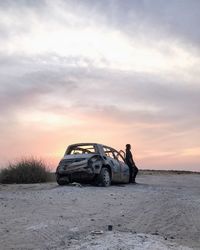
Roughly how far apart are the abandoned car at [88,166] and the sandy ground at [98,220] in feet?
7.74

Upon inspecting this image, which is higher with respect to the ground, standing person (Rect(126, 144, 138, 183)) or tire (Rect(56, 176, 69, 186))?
standing person (Rect(126, 144, 138, 183))

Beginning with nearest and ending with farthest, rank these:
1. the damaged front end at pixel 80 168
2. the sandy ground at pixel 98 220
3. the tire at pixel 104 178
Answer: the sandy ground at pixel 98 220 → the damaged front end at pixel 80 168 → the tire at pixel 104 178

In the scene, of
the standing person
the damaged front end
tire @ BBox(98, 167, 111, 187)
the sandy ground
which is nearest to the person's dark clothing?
the standing person

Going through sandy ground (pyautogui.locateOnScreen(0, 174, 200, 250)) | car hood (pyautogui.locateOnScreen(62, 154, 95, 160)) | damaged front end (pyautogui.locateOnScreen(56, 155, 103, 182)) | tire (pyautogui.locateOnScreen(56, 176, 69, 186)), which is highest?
car hood (pyautogui.locateOnScreen(62, 154, 95, 160))

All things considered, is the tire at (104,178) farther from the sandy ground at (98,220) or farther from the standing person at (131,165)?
the standing person at (131,165)

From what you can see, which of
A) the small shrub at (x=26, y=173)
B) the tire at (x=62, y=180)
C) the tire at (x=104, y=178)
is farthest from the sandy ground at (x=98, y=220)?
the small shrub at (x=26, y=173)

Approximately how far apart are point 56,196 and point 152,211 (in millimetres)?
3699

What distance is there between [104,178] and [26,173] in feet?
23.8

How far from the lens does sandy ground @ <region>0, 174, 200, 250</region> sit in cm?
985

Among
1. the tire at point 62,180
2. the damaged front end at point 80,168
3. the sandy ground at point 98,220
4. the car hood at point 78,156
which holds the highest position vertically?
the car hood at point 78,156

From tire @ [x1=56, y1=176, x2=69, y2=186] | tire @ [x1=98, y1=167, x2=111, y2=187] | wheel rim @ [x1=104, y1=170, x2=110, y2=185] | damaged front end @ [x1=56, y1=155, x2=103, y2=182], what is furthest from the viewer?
tire @ [x1=56, y1=176, x2=69, y2=186]

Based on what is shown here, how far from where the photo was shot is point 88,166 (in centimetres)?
2080

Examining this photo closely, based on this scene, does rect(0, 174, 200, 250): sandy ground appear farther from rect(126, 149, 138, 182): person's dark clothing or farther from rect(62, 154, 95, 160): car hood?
rect(126, 149, 138, 182): person's dark clothing

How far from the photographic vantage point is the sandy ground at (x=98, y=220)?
32.3ft
